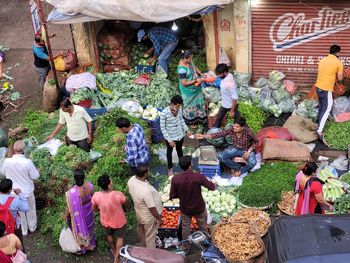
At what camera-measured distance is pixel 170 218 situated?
A: 352 inches

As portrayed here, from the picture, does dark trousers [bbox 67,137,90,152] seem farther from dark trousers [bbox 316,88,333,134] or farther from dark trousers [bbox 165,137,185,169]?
dark trousers [bbox 316,88,333,134]

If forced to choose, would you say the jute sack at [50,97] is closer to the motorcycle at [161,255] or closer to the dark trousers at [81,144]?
the dark trousers at [81,144]

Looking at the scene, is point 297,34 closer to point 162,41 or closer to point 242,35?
point 242,35

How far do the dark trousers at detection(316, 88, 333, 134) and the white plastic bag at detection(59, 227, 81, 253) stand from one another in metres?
5.24

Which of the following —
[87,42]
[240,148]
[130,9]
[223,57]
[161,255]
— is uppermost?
[130,9]

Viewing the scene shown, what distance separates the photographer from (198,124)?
11898 millimetres

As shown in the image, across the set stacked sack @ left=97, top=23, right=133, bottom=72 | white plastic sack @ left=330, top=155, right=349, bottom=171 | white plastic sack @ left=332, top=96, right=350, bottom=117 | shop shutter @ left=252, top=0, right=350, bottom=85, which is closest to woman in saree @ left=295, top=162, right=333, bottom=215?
white plastic sack @ left=330, top=155, right=349, bottom=171

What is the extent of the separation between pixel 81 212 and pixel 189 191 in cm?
169

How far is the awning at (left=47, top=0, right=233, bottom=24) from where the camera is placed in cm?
1134

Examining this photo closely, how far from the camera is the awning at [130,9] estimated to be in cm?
1134

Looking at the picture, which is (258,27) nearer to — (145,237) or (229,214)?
(229,214)

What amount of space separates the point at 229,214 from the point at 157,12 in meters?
4.60

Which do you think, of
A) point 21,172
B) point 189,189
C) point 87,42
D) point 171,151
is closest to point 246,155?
point 171,151

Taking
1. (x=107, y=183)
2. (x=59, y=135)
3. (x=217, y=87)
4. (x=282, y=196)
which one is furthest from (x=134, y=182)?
(x=217, y=87)
